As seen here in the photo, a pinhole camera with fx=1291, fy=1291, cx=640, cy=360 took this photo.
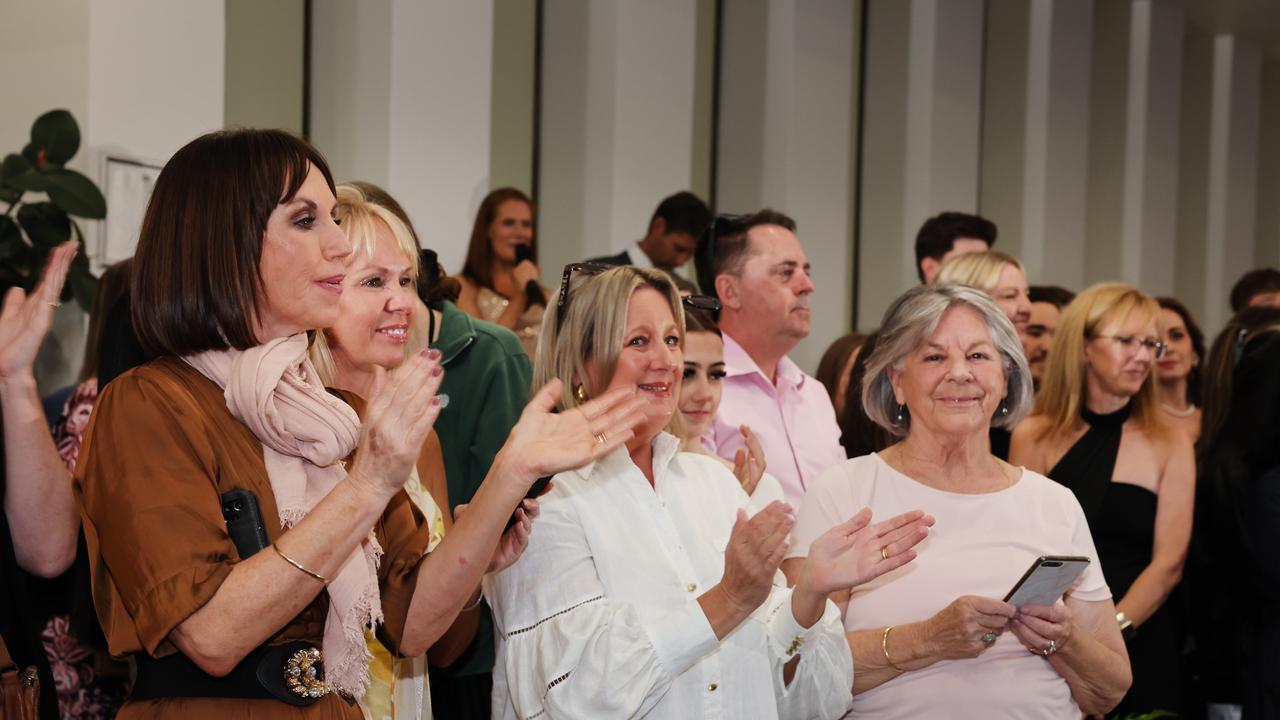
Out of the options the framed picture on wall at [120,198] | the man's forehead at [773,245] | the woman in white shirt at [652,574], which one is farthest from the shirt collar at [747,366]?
the framed picture on wall at [120,198]

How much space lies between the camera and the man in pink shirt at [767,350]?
3.83 meters

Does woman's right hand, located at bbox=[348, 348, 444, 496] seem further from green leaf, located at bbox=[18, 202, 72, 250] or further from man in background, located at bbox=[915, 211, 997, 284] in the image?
man in background, located at bbox=[915, 211, 997, 284]

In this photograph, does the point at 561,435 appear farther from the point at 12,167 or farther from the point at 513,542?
the point at 12,167

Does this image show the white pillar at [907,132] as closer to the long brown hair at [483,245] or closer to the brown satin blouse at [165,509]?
the long brown hair at [483,245]

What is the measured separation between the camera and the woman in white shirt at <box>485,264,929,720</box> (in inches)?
88.9

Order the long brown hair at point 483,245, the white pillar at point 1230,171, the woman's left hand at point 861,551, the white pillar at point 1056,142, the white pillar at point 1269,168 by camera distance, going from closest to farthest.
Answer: the woman's left hand at point 861,551 → the long brown hair at point 483,245 → the white pillar at point 1056,142 → the white pillar at point 1230,171 → the white pillar at point 1269,168

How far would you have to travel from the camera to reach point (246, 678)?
5.99ft

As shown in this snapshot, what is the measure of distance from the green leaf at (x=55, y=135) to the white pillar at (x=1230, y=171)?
10361mm

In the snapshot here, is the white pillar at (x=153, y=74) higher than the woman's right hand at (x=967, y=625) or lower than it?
higher

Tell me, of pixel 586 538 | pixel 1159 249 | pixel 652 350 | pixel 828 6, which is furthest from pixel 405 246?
pixel 1159 249

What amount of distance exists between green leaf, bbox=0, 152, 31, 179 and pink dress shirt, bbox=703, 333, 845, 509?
7.28 ft

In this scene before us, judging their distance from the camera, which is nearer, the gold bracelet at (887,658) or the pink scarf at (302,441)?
the pink scarf at (302,441)

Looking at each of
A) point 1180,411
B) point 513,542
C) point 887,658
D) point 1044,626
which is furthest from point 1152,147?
point 513,542

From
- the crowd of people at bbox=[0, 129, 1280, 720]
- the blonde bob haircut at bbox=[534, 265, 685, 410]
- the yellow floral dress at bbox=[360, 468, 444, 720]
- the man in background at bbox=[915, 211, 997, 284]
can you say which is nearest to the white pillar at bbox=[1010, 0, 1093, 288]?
the man in background at bbox=[915, 211, 997, 284]
